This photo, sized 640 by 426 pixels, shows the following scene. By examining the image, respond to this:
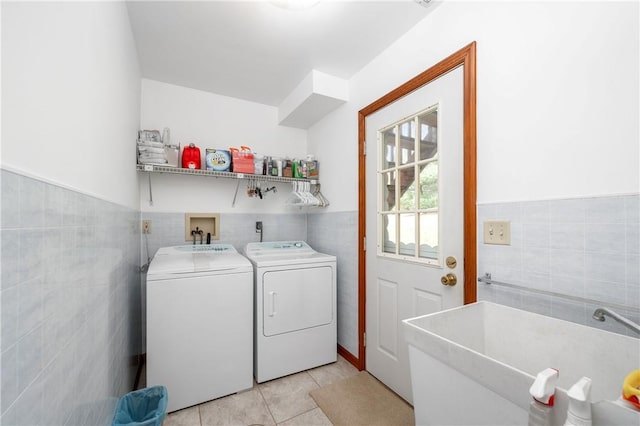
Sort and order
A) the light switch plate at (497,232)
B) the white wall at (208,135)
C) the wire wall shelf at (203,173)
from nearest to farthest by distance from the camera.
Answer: the light switch plate at (497,232)
the wire wall shelf at (203,173)
the white wall at (208,135)

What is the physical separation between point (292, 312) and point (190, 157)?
5.17 feet

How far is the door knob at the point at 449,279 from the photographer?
4.93 feet

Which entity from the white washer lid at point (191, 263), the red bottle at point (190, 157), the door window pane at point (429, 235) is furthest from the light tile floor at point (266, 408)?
the red bottle at point (190, 157)

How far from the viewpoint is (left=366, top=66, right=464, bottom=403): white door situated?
5.08ft

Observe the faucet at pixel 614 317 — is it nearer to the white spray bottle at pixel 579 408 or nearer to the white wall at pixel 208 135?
the white spray bottle at pixel 579 408

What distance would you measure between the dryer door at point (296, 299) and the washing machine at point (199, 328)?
0.15 meters

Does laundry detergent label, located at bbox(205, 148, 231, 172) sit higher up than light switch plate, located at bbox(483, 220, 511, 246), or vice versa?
laundry detergent label, located at bbox(205, 148, 231, 172)

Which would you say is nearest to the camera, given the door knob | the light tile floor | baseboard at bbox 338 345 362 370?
the door knob

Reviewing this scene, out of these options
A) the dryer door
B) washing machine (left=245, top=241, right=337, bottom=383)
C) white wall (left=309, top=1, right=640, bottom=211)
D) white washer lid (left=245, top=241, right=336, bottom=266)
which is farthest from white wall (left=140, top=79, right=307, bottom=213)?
white wall (left=309, top=1, right=640, bottom=211)

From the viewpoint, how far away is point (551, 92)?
Answer: 1.14 m

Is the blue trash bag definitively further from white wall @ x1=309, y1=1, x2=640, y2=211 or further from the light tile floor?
white wall @ x1=309, y1=1, x2=640, y2=211

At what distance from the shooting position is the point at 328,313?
90.5 inches

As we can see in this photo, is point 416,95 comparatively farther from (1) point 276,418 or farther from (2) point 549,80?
(1) point 276,418

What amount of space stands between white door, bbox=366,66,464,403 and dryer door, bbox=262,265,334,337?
368 millimetres
